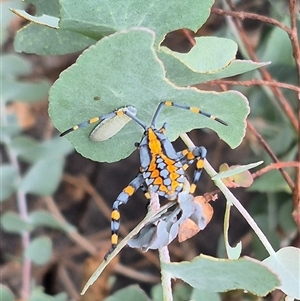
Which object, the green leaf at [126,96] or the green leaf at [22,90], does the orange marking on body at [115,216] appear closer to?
the green leaf at [126,96]

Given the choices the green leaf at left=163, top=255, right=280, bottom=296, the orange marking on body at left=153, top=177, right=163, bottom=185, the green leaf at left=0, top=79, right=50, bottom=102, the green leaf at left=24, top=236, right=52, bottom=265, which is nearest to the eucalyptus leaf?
the green leaf at left=0, top=79, right=50, bottom=102

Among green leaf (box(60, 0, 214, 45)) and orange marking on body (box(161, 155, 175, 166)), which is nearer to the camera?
green leaf (box(60, 0, 214, 45))

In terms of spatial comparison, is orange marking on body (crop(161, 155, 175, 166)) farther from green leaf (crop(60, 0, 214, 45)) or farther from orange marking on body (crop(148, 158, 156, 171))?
green leaf (crop(60, 0, 214, 45))

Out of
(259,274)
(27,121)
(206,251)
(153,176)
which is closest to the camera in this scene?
(259,274)

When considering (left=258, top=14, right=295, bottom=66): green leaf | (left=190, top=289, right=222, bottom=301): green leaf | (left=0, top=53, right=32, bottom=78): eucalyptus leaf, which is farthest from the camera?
(left=0, top=53, right=32, bottom=78): eucalyptus leaf

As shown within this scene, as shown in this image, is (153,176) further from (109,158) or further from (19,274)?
(19,274)

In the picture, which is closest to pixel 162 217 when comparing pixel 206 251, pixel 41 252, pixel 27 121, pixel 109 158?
pixel 109 158

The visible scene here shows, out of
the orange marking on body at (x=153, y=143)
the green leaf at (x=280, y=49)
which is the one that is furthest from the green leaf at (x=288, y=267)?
the green leaf at (x=280, y=49)
